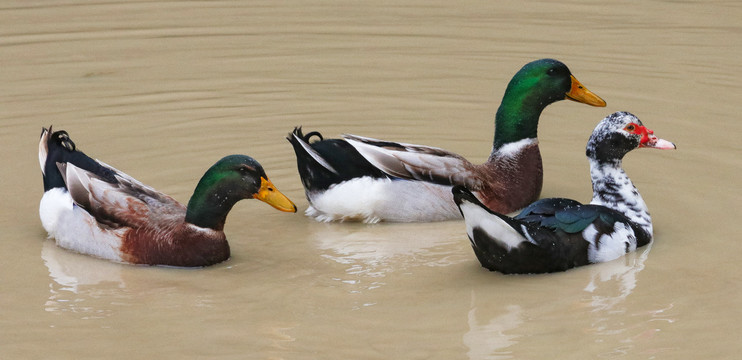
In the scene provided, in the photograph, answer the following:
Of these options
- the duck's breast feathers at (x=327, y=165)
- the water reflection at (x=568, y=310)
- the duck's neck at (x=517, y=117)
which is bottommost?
the water reflection at (x=568, y=310)

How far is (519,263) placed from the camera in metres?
7.36

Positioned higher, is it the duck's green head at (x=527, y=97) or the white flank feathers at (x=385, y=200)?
the duck's green head at (x=527, y=97)

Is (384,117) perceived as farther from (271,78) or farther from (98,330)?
(98,330)

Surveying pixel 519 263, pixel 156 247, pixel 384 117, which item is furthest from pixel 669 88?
pixel 156 247

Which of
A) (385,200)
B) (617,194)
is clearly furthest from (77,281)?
(617,194)

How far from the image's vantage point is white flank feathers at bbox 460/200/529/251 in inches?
278

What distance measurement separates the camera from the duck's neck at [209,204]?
7.68m

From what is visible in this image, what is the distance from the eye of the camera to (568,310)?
6.89 meters

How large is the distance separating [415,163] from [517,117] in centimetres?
94

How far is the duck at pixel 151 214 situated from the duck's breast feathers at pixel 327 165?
76 centimetres

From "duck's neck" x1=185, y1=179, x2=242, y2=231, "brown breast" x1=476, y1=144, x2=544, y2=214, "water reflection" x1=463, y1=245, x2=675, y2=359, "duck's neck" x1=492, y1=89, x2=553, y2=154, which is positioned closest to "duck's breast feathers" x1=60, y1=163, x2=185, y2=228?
"duck's neck" x1=185, y1=179, x2=242, y2=231

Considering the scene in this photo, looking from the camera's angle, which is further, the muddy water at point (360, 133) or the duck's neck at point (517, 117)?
the duck's neck at point (517, 117)

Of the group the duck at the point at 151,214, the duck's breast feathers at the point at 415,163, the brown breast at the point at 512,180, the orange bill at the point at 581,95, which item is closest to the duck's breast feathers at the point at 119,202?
the duck at the point at 151,214

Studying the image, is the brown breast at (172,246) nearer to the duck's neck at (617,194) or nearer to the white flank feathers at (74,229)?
the white flank feathers at (74,229)
